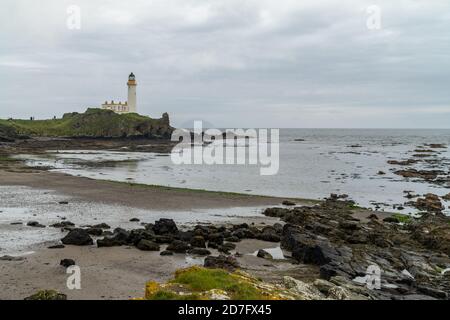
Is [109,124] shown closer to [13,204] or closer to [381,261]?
[13,204]

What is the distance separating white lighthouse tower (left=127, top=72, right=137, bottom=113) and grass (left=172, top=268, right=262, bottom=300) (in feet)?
514

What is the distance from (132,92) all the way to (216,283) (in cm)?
16426

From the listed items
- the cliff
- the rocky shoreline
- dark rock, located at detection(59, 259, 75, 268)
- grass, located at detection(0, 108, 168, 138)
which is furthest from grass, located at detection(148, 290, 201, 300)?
grass, located at detection(0, 108, 168, 138)

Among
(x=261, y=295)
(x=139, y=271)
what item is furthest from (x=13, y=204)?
(x=261, y=295)

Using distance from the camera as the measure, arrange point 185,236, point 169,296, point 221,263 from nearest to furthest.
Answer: point 169,296 < point 221,263 < point 185,236

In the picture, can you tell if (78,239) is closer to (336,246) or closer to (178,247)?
(178,247)

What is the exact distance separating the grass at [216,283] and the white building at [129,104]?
6164 inches

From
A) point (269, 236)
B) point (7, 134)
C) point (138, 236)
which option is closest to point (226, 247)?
point (269, 236)

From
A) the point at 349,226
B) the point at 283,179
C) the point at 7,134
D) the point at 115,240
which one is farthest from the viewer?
the point at 7,134

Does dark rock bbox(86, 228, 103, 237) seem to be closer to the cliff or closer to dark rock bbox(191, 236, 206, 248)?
dark rock bbox(191, 236, 206, 248)

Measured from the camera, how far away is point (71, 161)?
259 ft

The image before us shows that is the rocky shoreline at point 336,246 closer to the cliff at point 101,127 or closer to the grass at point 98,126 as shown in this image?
the cliff at point 101,127

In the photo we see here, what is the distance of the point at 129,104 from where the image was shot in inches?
6885
